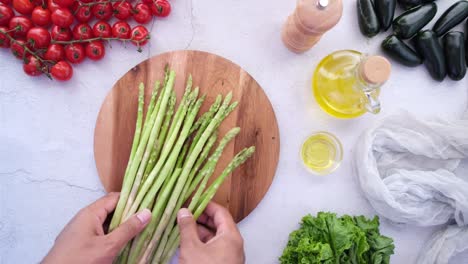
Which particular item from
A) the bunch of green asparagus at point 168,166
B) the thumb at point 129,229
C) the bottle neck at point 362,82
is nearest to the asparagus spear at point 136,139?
the bunch of green asparagus at point 168,166

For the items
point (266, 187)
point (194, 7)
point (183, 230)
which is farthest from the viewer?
point (194, 7)

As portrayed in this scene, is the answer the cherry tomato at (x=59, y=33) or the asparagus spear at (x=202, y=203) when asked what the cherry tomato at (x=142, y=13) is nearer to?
the cherry tomato at (x=59, y=33)

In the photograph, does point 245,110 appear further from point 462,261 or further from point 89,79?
point 462,261

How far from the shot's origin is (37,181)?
60.7 inches

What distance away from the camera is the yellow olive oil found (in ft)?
4.67

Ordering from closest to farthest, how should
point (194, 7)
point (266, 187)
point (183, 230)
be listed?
point (183, 230)
point (266, 187)
point (194, 7)

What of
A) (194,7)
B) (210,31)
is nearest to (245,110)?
(210,31)

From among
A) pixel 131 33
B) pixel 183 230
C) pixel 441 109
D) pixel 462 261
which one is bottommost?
pixel 462 261

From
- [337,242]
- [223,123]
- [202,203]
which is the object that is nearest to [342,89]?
[223,123]

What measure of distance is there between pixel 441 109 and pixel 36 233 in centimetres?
177

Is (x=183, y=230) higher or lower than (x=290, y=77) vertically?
lower

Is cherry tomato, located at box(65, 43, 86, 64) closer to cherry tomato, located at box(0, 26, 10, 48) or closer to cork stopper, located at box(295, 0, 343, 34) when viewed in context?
cherry tomato, located at box(0, 26, 10, 48)

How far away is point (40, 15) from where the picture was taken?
145cm

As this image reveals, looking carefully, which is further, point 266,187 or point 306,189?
point 306,189
